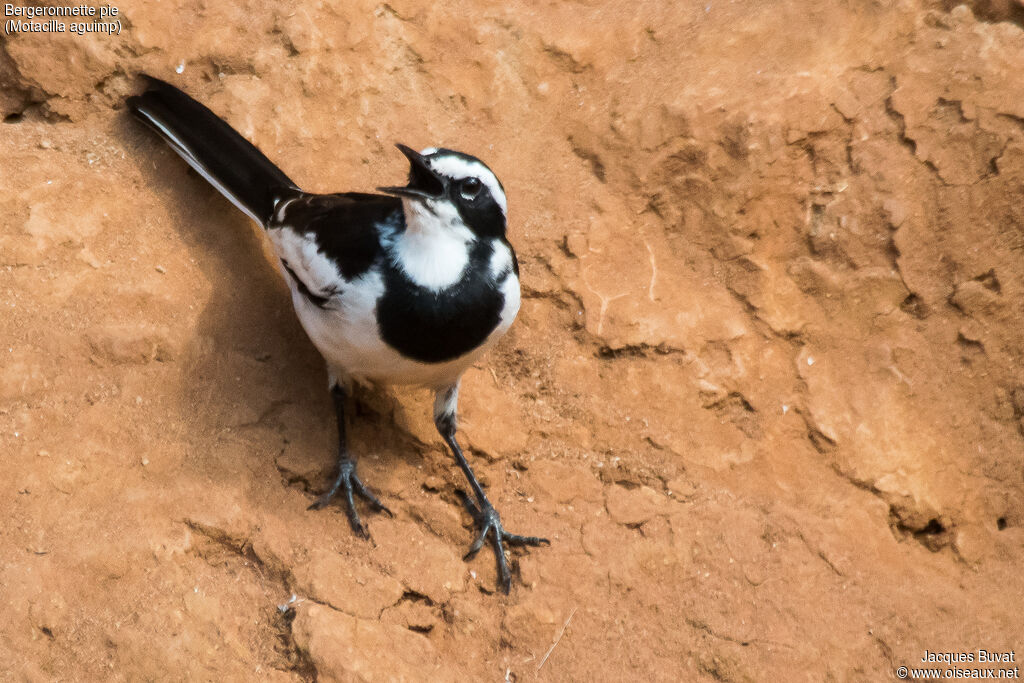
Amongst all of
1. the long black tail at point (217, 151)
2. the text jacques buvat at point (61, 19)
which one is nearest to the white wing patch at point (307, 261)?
the long black tail at point (217, 151)

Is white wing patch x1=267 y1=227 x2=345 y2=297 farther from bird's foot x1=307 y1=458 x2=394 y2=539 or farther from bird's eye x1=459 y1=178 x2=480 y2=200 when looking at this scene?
bird's foot x1=307 y1=458 x2=394 y2=539

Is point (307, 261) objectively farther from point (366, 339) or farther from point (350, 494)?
point (350, 494)

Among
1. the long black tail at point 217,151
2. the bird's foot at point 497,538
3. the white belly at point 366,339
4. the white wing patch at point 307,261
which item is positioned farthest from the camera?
the long black tail at point 217,151

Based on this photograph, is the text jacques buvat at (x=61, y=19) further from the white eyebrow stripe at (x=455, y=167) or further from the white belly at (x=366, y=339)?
the white eyebrow stripe at (x=455, y=167)

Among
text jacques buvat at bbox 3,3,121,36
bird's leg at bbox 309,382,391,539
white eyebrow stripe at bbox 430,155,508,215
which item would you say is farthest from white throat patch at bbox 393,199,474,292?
text jacques buvat at bbox 3,3,121,36

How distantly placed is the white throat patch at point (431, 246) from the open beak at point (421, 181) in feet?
0.17

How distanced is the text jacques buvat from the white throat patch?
2.50 m

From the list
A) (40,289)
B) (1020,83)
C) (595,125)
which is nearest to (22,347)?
(40,289)

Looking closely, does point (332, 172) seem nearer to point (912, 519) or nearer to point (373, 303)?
point (373, 303)

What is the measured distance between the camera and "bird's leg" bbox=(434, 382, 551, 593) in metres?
4.40

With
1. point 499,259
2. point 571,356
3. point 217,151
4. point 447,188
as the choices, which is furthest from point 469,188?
point 217,151

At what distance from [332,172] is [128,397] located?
1769mm

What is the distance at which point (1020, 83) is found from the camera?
5371 millimetres

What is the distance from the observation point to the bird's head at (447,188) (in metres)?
3.93
